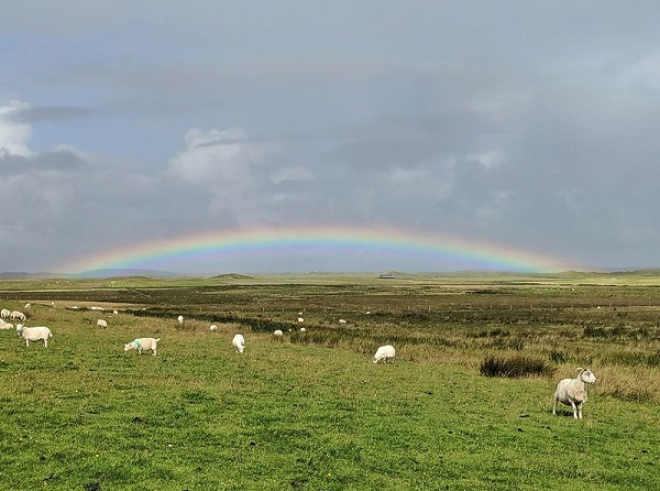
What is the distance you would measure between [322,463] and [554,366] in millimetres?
19472

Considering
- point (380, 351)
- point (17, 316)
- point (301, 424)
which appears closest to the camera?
point (301, 424)

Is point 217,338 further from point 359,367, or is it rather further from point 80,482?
point 80,482

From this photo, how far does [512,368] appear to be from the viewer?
2602 cm

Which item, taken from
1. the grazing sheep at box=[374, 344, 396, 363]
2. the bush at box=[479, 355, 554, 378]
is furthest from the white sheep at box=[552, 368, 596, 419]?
the grazing sheep at box=[374, 344, 396, 363]

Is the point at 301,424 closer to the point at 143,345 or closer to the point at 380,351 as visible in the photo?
the point at 143,345

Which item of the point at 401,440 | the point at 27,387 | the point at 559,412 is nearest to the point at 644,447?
the point at 559,412

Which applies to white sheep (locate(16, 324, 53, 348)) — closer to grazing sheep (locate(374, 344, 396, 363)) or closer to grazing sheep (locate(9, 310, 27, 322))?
grazing sheep (locate(9, 310, 27, 322))

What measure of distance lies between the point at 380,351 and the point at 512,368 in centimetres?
697

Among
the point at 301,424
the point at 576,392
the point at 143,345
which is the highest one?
the point at 576,392

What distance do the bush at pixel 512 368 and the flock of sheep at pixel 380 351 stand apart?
4497mm

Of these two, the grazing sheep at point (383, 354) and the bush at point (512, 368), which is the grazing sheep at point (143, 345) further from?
the bush at point (512, 368)

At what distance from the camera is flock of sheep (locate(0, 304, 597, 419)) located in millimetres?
16453

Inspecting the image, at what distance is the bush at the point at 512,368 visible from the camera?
25531 millimetres

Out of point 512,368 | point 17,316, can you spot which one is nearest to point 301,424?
point 512,368
